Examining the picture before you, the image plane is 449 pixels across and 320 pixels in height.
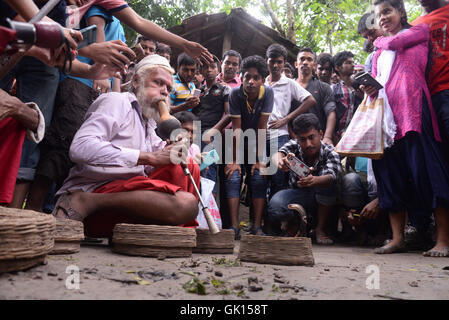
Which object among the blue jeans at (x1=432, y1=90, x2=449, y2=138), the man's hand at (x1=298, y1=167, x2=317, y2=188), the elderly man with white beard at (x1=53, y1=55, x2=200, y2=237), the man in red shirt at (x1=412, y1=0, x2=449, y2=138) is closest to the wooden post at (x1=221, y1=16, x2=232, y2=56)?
the man's hand at (x1=298, y1=167, x2=317, y2=188)

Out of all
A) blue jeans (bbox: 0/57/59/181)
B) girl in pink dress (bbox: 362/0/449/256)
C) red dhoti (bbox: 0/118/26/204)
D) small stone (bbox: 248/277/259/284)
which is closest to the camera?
small stone (bbox: 248/277/259/284)

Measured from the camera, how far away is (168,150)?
301cm

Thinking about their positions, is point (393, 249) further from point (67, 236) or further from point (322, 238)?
point (67, 236)

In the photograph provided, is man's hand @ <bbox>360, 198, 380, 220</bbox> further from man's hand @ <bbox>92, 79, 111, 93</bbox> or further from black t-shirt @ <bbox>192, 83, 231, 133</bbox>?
man's hand @ <bbox>92, 79, 111, 93</bbox>

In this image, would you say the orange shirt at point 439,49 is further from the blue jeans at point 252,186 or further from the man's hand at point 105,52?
the man's hand at point 105,52

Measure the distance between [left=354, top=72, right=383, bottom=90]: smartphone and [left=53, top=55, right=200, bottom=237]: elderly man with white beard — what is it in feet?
5.77

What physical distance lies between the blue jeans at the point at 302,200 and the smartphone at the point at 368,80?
119cm

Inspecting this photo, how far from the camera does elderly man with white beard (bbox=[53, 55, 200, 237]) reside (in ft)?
9.49

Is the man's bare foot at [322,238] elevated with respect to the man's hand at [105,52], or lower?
lower

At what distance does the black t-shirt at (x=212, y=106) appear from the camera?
5105 mm

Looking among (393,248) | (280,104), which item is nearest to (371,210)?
(393,248)

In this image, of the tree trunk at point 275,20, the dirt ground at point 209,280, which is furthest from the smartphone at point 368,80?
the tree trunk at point 275,20

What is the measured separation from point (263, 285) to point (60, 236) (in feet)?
3.95

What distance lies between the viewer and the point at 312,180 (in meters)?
4.41
